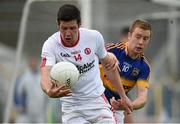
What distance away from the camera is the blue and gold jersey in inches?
380

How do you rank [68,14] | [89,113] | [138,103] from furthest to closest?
1. [138,103]
2. [89,113]
3. [68,14]

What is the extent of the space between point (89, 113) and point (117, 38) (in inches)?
457

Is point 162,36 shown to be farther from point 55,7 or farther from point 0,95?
point 55,7

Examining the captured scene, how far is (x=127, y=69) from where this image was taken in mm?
9680

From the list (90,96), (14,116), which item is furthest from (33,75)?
(90,96)

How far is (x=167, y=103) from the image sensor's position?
1853 cm

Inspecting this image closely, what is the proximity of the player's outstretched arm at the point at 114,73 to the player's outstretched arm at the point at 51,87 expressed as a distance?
909 millimetres

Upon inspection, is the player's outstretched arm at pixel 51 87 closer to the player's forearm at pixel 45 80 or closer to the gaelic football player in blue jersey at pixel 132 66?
the player's forearm at pixel 45 80

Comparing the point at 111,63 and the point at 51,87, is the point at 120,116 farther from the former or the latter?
the point at 51,87

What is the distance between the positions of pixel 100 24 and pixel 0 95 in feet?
10.1

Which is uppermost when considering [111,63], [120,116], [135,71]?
[111,63]

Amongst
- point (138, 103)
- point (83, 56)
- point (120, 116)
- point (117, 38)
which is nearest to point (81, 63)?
point (83, 56)

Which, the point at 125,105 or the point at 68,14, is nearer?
the point at 68,14

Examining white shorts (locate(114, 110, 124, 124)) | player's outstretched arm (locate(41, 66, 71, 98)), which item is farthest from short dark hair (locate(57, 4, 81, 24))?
white shorts (locate(114, 110, 124, 124))
